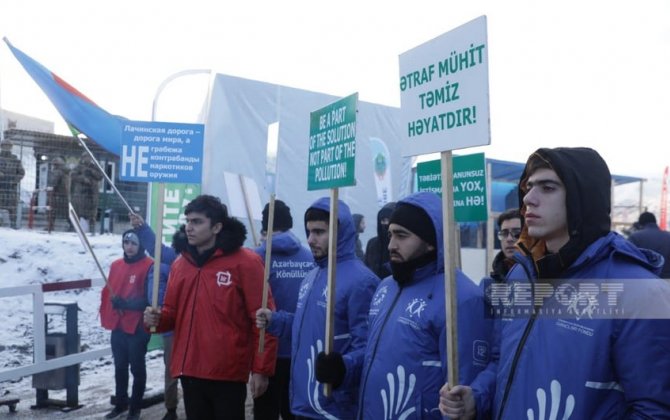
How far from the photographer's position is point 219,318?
179 inches

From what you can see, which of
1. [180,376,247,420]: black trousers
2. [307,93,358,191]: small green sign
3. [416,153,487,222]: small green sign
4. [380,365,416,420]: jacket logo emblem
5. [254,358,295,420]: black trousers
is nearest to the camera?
[380,365,416,420]: jacket logo emblem

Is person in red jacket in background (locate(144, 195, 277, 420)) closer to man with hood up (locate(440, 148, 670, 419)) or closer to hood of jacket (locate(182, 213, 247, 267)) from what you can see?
hood of jacket (locate(182, 213, 247, 267))

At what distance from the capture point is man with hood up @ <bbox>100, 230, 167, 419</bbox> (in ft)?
23.3

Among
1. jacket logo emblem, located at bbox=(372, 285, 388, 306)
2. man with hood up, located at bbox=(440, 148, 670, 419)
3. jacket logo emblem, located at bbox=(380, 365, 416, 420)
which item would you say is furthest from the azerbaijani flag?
man with hood up, located at bbox=(440, 148, 670, 419)

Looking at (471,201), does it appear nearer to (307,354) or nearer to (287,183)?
(307,354)

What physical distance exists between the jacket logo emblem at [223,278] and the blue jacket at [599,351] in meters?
2.58

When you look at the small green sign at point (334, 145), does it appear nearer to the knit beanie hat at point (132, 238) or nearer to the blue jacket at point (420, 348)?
the blue jacket at point (420, 348)

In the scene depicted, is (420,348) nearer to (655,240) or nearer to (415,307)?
(415,307)

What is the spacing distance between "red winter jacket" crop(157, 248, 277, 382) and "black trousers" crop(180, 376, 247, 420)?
0.23ft

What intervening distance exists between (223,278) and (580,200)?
2869 mm

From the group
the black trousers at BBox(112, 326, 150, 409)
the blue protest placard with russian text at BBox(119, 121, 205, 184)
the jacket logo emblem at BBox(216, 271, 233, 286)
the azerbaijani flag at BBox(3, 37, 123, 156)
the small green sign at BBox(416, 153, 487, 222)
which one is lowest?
the black trousers at BBox(112, 326, 150, 409)

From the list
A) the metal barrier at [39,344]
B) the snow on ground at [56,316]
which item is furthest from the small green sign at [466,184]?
the metal barrier at [39,344]

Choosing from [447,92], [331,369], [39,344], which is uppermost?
[447,92]

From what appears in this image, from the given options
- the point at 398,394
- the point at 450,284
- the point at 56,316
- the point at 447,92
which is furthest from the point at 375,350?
the point at 56,316
